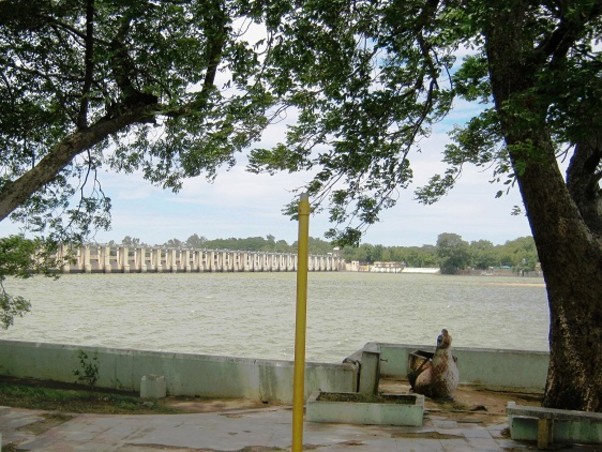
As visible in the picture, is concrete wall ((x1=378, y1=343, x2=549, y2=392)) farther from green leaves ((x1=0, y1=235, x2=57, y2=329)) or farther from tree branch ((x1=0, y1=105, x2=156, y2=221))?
tree branch ((x1=0, y1=105, x2=156, y2=221))

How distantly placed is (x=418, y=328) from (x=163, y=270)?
338 feet

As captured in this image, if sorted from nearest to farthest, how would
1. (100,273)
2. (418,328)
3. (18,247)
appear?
(18,247)
(418,328)
(100,273)

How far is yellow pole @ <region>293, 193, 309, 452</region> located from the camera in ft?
11.1

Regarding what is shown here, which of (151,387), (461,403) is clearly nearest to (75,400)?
(151,387)

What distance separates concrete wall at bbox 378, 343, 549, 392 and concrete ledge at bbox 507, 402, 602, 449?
4367 millimetres

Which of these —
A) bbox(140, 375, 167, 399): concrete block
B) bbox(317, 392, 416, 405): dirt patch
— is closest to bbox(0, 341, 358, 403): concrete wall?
bbox(140, 375, 167, 399): concrete block

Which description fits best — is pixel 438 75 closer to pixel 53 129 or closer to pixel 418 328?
pixel 53 129

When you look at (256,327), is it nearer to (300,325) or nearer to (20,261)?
(20,261)

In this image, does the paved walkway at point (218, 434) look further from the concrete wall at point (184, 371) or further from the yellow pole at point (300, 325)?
the yellow pole at point (300, 325)

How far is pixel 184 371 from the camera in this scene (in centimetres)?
1166

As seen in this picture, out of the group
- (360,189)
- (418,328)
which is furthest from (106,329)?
(360,189)

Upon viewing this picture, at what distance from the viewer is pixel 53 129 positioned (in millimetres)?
10703

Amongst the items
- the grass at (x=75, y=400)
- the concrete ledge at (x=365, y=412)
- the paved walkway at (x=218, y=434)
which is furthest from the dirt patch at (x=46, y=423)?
the concrete ledge at (x=365, y=412)

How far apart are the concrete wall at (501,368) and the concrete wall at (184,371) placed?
2362 millimetres
